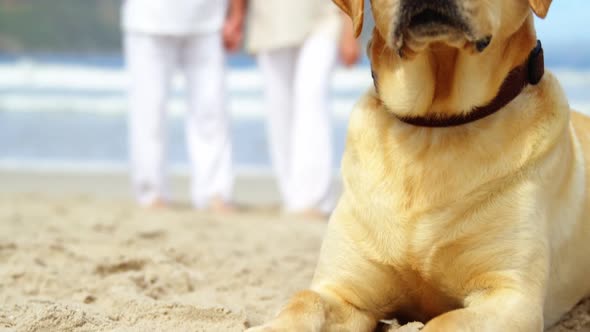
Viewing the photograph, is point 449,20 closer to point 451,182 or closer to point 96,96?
point 451,182

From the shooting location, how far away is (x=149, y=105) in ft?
21.2

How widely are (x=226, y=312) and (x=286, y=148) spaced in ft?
13.2

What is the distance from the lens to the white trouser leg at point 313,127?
6156 millimetres

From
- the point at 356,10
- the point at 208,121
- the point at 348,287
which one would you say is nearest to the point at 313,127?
the point at 208,121

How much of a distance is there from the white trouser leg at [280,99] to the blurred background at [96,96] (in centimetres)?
126

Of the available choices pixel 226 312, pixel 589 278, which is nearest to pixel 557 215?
pixel 589 278

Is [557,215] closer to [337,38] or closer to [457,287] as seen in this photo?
[457,287]

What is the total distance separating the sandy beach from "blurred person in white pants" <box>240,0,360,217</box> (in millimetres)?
322

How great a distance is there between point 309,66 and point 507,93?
3723mm

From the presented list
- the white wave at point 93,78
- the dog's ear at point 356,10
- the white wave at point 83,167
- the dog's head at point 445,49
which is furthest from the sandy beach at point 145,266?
the white wave at point 93,78

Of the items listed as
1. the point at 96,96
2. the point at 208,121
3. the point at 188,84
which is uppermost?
the point at 188,84

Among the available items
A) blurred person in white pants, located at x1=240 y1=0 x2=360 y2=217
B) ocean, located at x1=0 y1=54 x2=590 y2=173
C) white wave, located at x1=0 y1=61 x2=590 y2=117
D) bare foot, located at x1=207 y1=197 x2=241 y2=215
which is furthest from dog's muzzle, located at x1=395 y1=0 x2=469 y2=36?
white wave, located at x1=0 y1=61 x2=590 y2=117

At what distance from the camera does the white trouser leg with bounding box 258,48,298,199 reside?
21.2ft

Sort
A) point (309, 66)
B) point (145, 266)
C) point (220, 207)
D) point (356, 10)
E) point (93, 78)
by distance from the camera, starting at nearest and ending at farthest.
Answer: point (356, 10), point (145, 266), point (309, 66), point (220, 207), point (93, 78)
